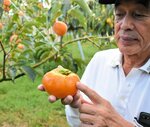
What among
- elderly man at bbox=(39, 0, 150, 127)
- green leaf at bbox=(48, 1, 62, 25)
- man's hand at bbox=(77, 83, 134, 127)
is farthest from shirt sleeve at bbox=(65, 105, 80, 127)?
green leaf at bbox=(48, 1, 62, 25)

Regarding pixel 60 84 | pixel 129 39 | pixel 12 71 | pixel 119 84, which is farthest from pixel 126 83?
pixel 12 71

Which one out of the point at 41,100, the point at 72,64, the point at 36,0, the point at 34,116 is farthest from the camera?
the point at 41,100

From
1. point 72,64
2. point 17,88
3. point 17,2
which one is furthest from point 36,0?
point 17,88

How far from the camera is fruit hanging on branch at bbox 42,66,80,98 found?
3.76ft

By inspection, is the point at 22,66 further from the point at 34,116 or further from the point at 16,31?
the point at 34,116

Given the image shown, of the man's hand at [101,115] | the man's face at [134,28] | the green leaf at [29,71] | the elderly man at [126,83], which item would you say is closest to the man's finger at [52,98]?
the elderly man at [126,83]

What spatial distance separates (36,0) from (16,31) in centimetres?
71

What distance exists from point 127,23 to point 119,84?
0.73 feet

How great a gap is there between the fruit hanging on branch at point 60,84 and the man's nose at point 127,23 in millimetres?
246

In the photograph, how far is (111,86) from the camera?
1.34 meters

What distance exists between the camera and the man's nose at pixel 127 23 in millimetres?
1242

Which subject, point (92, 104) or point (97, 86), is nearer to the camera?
point (92, 104)

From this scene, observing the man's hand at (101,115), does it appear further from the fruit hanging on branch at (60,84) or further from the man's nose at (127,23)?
the man's nose at (127,23)

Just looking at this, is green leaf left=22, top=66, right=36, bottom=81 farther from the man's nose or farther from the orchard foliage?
the man's nose
